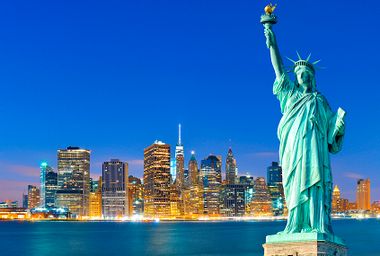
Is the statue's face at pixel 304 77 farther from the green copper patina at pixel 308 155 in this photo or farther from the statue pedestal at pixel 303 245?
the statue pedestal at pixel 303 245

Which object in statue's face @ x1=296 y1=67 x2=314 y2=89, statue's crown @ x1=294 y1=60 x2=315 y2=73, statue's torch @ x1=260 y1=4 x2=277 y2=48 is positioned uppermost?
statue's torch @ x1=260 y1=4 x2=277 y2=48

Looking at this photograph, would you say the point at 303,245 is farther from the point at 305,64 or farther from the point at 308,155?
the point at 305,64

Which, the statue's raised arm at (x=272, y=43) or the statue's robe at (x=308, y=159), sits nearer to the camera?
the statue's robe at (x=308, y=159)

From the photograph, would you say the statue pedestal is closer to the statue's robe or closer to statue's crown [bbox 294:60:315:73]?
the statue's robe

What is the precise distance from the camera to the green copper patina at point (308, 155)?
524 inches

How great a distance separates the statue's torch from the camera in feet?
45.5

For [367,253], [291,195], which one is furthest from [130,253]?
[291,195]

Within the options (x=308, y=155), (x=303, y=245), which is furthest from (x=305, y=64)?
(x=303, y=245)

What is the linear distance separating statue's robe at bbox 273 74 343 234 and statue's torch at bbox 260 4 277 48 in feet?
4.69

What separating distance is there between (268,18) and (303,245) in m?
4.14

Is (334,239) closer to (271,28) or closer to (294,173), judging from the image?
(294,173)

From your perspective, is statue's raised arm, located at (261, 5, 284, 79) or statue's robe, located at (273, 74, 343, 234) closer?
statue's robe, located at (273, 74, 343, 234)

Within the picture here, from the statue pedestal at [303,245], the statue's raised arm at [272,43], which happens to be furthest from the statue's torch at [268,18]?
the statue pedestal at [303,245]

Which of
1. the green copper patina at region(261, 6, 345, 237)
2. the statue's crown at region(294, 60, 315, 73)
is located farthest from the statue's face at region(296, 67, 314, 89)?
the green copper patina at region(261, 6, 345, 237)
